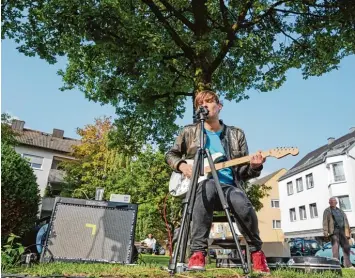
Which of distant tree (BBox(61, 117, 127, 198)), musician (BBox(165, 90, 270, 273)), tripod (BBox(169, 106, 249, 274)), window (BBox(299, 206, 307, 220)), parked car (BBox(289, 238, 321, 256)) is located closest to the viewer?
tripod (BBox(169, 106, 249, 274))

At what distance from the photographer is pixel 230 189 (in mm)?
3021

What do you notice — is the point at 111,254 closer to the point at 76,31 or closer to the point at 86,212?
the point at 86,212

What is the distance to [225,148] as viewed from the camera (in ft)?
10.9

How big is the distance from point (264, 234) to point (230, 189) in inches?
1920

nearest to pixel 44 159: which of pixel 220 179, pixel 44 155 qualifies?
pixel 44 155

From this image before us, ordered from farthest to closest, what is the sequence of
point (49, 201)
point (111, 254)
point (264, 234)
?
point (264, 234)
point (49, 201)
point (111, 254)

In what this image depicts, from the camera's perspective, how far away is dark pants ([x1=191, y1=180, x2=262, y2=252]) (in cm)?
291

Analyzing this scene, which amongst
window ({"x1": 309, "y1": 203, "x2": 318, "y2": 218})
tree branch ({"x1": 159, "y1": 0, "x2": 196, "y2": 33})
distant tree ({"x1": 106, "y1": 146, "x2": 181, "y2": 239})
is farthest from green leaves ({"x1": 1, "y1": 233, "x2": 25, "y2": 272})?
window ({"x1": 309, "y1": 203, "x2": 318, "y2": 218})

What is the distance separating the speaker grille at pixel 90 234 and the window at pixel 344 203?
33730 mm

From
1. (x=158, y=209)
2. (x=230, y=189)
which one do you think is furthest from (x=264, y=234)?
(x=230, y=189)

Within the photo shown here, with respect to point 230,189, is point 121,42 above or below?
above

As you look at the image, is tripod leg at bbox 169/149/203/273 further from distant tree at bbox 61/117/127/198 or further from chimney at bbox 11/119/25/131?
chimney at bbox 11/119/25/131

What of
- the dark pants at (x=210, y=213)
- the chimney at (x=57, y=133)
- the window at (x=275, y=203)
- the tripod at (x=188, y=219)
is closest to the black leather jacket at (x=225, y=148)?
the dark pants at (x=210, y=213)

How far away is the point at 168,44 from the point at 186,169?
6212mm
